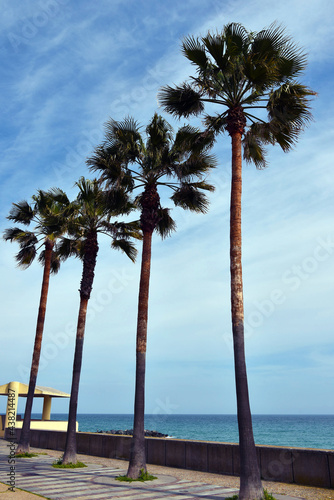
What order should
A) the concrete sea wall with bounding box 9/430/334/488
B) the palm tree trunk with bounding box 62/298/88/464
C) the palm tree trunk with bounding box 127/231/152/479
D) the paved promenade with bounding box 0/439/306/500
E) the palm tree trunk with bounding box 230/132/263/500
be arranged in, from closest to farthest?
1. the palm tree trunk with bounding box 230/132/263/500
2. the paved promenade with bounding box 0/439/306/500
3. the concrete sea wall with bounding box 9/430/334/488
4. the palm tree trunk with bounding box 127/231/152/479
5. the palm tree trunk with bounding box 62/298/88/464

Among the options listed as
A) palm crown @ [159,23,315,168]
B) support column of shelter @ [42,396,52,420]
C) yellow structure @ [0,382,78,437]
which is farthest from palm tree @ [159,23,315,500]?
support column of shelter @ [42,396,52,420]

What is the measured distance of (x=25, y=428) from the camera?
19.9m

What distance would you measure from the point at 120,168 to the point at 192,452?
10069 millimetres

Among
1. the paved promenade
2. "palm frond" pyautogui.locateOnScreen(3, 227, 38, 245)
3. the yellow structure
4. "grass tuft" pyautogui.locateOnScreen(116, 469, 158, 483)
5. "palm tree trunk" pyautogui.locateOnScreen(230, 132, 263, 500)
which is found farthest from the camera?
the yellow structure

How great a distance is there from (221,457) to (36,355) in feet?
34.2

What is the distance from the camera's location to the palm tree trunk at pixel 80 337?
15836 mm

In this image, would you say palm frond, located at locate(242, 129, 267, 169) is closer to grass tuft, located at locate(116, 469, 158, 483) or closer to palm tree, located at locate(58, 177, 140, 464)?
palm tree, located at locate(58, 177, 140, 464)

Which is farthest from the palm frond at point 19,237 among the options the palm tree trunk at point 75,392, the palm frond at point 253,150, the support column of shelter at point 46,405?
the support column of shelter at point 46,405

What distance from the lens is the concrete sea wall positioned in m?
11.3

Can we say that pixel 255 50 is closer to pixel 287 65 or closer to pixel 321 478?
pixel 287 65

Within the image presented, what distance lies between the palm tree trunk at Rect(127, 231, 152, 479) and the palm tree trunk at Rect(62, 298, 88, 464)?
3.39 metres

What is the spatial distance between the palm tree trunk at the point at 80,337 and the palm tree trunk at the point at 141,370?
11.1 feet

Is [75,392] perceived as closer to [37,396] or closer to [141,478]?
[141,478]

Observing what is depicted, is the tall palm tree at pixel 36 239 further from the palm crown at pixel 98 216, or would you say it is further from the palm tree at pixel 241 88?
the palm tree at pixel 241 88
